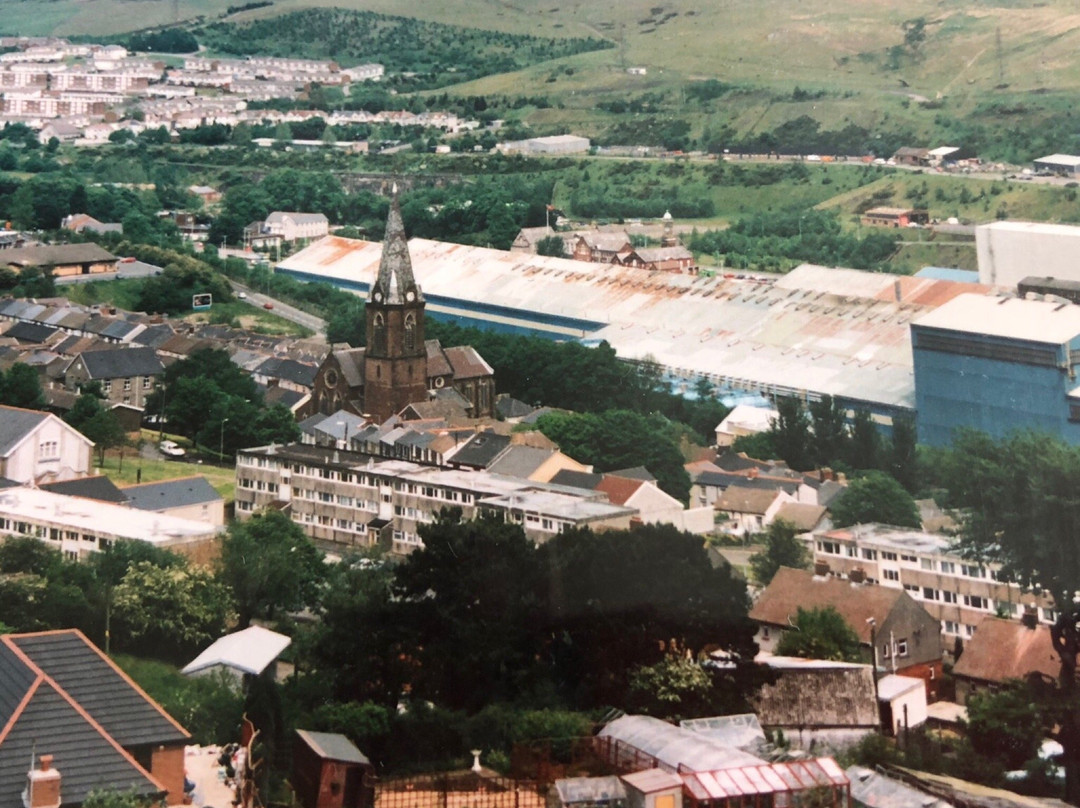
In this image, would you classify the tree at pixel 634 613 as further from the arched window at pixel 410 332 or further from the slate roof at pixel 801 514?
the arched window at pixel 410 332

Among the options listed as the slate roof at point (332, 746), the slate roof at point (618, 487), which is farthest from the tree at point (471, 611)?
the slate roof at point (618, 487)

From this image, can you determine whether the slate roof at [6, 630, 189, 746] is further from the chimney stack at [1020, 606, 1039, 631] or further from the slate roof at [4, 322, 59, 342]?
the slate roof at [4, 322, 59, 342]

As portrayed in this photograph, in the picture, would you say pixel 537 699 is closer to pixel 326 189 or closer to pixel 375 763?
pixel 375 763

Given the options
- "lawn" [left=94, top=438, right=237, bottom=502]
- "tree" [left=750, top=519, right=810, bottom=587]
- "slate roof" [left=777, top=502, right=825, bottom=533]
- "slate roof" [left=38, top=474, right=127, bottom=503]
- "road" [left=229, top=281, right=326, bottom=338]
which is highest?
"slate roof" [left=38, top=474, right=127, bottom=503]

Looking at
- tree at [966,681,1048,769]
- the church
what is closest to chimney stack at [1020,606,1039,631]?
tree at [966,681,1048,769]

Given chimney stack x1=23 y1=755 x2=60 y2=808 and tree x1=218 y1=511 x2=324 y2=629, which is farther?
tree x1=218 y1=511 x2=324 y2=629

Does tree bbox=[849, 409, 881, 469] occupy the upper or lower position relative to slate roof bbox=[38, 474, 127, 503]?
lower

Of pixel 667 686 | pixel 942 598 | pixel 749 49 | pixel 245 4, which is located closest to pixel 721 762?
pixel 667 686

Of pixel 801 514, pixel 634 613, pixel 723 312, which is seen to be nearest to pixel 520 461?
pixel 801 514
